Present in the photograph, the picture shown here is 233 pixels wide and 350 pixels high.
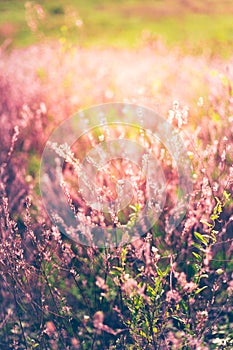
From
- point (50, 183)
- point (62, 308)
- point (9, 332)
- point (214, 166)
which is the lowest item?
point (9, 332)

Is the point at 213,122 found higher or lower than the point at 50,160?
higher

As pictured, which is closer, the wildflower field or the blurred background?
the wildflower field

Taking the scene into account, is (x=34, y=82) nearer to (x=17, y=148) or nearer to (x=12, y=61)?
(x=17, y=148)

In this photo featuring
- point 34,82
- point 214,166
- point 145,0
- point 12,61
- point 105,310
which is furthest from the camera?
point 145,0

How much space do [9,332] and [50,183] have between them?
0.92 meters

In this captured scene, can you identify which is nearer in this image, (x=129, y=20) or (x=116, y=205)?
(x=116, y=205)

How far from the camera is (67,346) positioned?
219cm

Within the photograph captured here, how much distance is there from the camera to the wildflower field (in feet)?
6.59

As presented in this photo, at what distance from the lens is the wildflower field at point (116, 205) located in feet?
6.59

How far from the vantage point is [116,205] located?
214 cm

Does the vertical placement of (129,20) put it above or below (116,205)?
below

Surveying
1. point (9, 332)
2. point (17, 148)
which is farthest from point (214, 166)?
point (17, 148)

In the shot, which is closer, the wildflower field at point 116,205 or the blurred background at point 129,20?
the wildflower field at point 116,205

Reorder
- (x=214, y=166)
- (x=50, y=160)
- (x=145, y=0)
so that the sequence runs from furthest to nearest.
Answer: (x=145, y=0)
(x=50, y=160)
(x=214, y=166)
